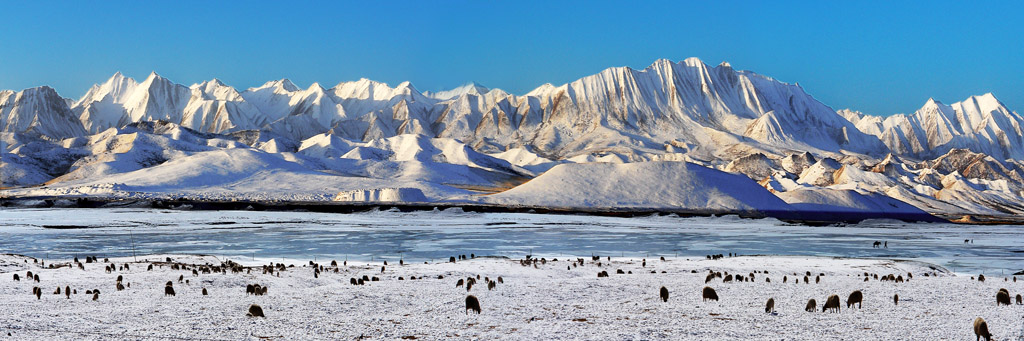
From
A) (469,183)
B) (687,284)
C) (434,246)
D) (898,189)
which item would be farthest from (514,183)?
(687,284)

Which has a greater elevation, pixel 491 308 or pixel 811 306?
pixel 811 306

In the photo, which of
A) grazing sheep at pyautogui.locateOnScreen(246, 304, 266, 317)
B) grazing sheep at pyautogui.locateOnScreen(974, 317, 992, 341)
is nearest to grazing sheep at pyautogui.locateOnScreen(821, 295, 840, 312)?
grazing sheep at pyautogui.locateOnScreen(974, 317, 992, 341)

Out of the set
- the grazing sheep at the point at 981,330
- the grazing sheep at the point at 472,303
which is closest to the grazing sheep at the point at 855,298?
the grazing sheep at the point at 981,330

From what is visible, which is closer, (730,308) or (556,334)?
(556,334)

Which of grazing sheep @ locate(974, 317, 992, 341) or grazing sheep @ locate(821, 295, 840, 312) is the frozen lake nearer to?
grazing sheep @ locate(821, 295, 840, 312)

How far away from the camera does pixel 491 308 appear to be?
15.3m

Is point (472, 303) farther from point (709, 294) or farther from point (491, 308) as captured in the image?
point (709, 294)

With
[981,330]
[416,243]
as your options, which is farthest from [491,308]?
[416,243]

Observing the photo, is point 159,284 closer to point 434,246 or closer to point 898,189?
point 434,246

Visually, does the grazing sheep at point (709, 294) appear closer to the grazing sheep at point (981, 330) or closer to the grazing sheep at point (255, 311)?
the grazing sheep at point (981, 330)

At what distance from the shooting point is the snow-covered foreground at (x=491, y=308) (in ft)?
41.0

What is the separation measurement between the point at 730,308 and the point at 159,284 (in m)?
12.4

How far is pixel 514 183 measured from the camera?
616 feet

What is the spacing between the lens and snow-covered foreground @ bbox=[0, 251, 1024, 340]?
1249 cm
